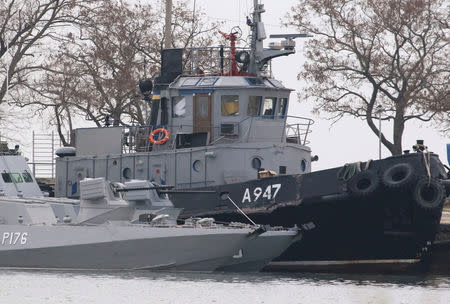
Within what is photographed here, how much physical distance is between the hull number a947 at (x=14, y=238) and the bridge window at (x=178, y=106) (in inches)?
250

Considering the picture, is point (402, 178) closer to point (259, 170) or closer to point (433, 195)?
point (433, 195)

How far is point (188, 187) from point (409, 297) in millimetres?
8477

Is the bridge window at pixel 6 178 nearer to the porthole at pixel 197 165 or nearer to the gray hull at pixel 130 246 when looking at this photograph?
the gray hull at pixel 130 246

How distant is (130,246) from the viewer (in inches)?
1401

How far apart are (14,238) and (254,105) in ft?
25.5

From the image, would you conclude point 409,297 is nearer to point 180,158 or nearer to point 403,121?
point 180,158

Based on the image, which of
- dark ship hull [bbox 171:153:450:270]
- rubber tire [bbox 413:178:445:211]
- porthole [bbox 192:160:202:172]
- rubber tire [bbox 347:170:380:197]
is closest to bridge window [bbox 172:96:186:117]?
porthole [bbox 192:160:202:172]

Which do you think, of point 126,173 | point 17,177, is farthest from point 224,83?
point 17,177

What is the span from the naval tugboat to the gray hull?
193 centimetres

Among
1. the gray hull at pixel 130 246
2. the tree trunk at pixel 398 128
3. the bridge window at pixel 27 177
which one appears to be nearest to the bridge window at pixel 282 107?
the gray hull at pixel 130 246

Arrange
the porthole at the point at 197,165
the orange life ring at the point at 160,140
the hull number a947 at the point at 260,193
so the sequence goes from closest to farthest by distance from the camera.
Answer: the hull number a947 at the point at 260,193 → the porthole at the point at 197,165 → the orange life ring at the point at 160,140

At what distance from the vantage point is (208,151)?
38.9 m

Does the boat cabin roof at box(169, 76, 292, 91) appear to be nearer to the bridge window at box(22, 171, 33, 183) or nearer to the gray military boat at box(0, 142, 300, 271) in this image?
the gray military boat at box(0, 142, 300, 271)

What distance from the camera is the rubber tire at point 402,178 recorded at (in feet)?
118
